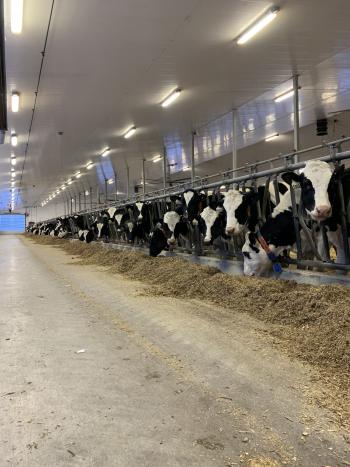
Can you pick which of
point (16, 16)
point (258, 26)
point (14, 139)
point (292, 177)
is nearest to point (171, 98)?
point (258, 26)

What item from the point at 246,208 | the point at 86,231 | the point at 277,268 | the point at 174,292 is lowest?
the point at 174,292

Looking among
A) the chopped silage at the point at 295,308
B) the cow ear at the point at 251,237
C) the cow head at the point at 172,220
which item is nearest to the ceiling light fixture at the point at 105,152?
the cow head at the point at 172,220

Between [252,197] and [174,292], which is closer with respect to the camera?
[174,292]

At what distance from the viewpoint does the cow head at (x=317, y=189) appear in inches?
197

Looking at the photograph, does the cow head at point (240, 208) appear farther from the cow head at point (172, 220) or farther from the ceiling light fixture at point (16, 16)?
the ceiling light fixture at point (16, 16)

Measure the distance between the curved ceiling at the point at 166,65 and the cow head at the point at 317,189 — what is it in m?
3.15

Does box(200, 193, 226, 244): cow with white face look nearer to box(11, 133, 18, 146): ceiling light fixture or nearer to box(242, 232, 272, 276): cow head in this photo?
box(242, 232, 272, 276): cow head

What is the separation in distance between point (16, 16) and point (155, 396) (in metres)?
6.51

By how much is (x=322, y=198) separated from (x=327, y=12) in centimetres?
385

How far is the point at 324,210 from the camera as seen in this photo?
195 inches

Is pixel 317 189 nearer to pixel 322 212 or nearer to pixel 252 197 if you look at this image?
pixel 322 212

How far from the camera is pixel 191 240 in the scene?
9789 mm

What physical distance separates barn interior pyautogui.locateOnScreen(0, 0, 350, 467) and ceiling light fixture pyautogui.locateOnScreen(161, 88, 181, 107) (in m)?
0.12

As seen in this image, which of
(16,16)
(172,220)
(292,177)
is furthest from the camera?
(172,220)
